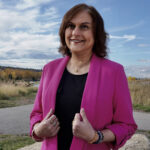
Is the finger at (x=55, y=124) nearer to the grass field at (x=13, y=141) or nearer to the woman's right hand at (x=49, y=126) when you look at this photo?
the woman's right hand at (x=49, y=126)

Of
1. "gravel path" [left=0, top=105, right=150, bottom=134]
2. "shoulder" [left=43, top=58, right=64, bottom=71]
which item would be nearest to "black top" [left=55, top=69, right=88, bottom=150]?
"shoulder" [left=43, top=58, right=64, bottom=71]

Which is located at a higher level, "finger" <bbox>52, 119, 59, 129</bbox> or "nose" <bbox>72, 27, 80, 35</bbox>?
"nose" <bbox>72, 27, 80, 35</bbox>

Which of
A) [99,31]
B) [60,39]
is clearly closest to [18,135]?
[60,39]

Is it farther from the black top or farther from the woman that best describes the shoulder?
the black top

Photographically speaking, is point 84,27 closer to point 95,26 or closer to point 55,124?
point 95,26

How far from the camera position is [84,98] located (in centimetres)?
142

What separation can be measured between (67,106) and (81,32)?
554 mm

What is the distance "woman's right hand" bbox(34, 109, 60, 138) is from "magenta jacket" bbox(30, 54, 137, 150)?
60 millimetres

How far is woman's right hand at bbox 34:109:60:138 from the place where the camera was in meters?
1.43

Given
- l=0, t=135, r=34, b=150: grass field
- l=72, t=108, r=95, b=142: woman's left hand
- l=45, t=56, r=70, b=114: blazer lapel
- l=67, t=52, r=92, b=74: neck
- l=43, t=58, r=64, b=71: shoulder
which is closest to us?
l=72, t=108, r=95, b=142: woman's left hand

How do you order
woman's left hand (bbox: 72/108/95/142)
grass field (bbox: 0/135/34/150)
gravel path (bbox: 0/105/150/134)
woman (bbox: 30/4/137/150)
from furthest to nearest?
1. gravel path (bbox: 0/105/150/134)
2. grass field (bbox: 0/135/34/150)
3. woman (bbox: 30/4/137/150)
4. woman's left hand (bbox: 72/108/95/142)

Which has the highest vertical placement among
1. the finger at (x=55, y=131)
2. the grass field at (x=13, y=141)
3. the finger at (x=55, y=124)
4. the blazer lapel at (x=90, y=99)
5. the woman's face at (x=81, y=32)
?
the woman's face at (x=81, y=32)

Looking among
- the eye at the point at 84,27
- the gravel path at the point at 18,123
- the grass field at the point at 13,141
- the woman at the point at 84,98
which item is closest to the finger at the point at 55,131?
the woman at the point at 84,98

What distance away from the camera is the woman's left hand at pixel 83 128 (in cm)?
131
